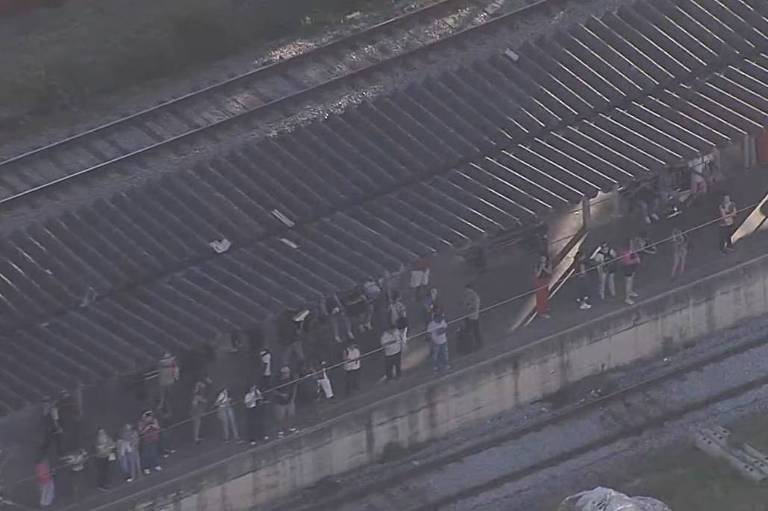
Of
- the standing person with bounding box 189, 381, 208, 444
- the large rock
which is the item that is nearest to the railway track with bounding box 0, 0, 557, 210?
the standing person with bounding box 189, 381, 208, 444

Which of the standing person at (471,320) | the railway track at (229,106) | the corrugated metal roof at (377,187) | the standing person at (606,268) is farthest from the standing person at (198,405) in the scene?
the standing person at (606,268)

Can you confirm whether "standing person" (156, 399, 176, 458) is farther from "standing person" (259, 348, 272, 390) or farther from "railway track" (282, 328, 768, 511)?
"railway track" (282, 328, 768, 511)

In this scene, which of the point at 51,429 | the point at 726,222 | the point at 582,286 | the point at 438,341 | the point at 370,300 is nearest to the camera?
the point at 51,429

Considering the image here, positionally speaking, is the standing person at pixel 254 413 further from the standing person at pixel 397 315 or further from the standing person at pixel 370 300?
the standing person at pixel 397 315

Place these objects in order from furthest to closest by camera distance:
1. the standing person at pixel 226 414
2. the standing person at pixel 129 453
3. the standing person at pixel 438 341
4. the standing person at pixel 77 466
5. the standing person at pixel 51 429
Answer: the standing person at pixel 438 341
the standing person at pixel 226 414
the standing person at pixel 129 453
the standing person at pixel 77 466
the standing person at pixel 51 429

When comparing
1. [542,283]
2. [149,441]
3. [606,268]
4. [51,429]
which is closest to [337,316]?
[542,283]

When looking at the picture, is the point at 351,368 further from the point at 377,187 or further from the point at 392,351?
the point at 377,187
